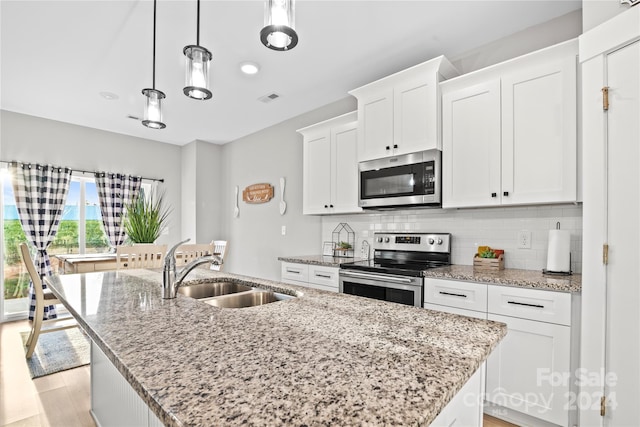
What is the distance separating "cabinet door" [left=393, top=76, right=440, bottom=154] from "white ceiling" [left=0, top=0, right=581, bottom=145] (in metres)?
0.32

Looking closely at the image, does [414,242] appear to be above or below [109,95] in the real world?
below

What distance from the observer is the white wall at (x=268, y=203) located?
4.01m

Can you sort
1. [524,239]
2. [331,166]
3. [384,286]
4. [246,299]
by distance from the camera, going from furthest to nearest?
1. [331,166]
2. [384,286]
3. [524,239]
4. [246,299]

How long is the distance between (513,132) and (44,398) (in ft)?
11.7

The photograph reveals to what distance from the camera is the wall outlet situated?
232cm

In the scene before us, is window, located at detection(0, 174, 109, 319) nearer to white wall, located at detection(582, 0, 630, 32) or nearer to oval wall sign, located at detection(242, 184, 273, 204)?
oval wall sign, located at detection(242, 184, 273, 204)

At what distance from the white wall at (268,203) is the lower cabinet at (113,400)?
247cm

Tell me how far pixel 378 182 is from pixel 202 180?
3313 millimetres

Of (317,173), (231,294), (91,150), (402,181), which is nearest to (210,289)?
(231,294)

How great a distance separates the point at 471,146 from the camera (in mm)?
2371

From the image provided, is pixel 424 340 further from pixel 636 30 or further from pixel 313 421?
pixel 636 30

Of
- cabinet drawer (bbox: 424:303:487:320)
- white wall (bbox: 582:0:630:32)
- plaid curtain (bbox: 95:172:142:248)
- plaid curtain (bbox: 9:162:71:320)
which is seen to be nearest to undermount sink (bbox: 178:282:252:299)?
cabinet drawer (bbox: 424:303:487:320)

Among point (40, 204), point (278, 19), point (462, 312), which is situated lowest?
point (462, 312)

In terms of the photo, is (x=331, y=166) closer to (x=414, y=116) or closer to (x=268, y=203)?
(x=414, y=116)
